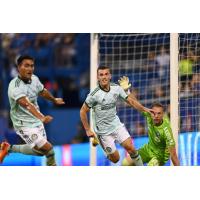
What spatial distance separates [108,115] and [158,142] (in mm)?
621

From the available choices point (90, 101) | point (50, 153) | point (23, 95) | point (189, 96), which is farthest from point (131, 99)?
point (23, 95)

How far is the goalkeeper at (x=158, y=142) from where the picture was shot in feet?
32.7

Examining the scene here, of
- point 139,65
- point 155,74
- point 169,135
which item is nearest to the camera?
point 169,135

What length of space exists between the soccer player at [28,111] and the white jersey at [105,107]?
0.49 meters

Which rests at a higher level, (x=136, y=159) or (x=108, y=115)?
(x=108, y=115)

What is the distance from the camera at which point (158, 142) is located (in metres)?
10.0

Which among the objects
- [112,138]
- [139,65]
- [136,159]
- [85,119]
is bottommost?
[136,159]

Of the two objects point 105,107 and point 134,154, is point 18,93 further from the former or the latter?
point 134,154

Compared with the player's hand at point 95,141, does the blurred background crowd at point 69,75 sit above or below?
above

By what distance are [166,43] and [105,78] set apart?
1139mm

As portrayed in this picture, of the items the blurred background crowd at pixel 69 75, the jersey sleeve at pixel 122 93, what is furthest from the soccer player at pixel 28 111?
the jersey sleeve at pixel 122 93

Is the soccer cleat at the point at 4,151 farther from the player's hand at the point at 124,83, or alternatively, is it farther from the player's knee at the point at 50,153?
the player's hand at the point at 124,83
